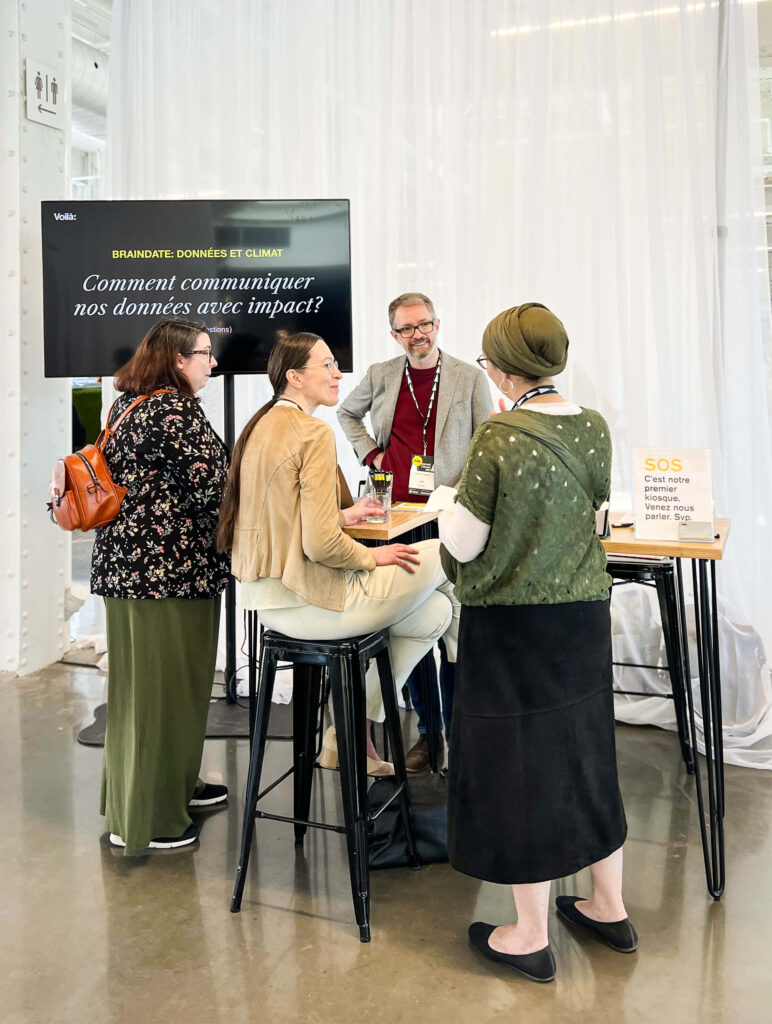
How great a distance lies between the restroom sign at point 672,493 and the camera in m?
2.41

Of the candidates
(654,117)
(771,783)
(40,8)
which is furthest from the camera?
(40,8)

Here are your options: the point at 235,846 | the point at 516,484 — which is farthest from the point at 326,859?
the point at 516,484

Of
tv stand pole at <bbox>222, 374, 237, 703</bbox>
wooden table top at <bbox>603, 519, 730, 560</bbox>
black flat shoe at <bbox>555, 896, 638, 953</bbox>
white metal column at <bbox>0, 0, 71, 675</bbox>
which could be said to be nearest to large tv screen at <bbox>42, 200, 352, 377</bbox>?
tv stand pole at <bbox>222, 374, 237, 703</bbox>

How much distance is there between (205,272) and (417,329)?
975mm

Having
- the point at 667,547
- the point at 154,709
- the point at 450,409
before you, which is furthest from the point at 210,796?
the point at 667,547

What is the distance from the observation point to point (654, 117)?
3.75 m

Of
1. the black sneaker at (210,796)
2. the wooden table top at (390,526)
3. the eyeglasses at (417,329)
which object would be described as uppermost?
the eyeglasses at (417,329)

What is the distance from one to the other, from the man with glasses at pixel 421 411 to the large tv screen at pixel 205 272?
34 centimetres

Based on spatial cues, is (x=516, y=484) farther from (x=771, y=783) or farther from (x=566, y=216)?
(x=566, y=216)

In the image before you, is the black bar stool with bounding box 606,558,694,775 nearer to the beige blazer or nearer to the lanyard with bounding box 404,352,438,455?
the lanyard with bounding box 404,352,438,455

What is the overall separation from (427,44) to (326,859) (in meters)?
3.38

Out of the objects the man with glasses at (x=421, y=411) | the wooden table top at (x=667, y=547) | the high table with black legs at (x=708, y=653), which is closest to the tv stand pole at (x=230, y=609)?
the man with glasses at (x=421, y=411)

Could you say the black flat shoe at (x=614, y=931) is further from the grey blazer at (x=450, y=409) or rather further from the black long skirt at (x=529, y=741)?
the grey blazer at (x=450, y=409)

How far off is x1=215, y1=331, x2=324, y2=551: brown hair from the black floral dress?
0.16 metres
